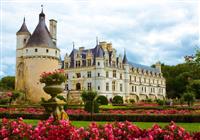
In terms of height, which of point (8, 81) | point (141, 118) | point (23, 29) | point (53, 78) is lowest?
point (141, 118)

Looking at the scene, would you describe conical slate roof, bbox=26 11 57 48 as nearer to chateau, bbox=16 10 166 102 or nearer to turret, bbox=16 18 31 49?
chateau, bbox=16 10 166 102

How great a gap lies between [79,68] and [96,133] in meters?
43.6

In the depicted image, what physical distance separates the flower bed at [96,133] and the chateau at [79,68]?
110ft

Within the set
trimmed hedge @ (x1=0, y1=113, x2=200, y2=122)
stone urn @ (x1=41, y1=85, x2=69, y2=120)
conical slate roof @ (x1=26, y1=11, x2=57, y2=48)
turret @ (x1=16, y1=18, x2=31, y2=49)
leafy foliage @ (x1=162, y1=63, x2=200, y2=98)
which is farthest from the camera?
leafy foliage @ (x1=162, y1=63, x2=200, y2=98)

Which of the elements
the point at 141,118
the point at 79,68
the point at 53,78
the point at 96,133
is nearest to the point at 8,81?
the point at 79,68

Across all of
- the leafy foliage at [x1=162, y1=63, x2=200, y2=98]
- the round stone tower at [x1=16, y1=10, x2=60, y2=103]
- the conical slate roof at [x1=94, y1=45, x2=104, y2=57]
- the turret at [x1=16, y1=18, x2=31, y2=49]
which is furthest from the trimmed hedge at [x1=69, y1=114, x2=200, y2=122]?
the leafy foliage at [x1=162, y1=63, x2=200, y2=98]

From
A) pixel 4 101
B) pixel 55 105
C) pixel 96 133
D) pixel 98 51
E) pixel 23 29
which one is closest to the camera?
pixel 96 133

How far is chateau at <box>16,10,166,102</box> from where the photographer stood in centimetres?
3959

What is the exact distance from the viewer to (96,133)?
229 inches

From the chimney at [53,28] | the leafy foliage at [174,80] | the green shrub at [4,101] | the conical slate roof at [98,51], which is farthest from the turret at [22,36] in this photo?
the leafy foliage at [174,80]

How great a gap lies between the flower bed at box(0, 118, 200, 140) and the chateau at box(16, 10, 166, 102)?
3338cm

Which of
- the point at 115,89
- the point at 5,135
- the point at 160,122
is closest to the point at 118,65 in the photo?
the point at 115,89

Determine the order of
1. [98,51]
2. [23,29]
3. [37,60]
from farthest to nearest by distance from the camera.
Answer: [98,51] → [23,29] → [37,60]

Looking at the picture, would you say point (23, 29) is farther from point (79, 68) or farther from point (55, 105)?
point (55, 105)
